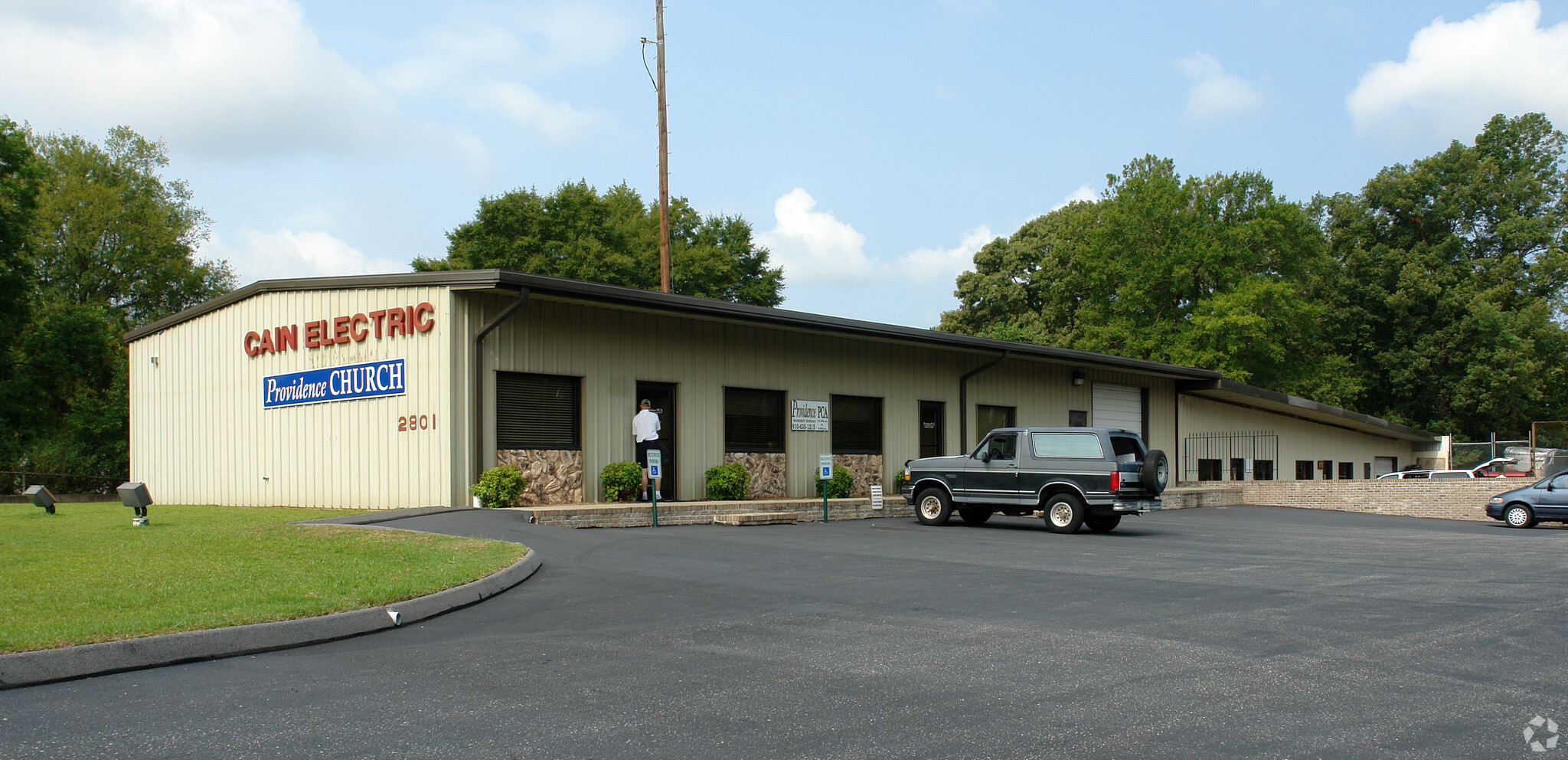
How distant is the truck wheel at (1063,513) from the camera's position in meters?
17.6

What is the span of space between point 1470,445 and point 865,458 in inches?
1390

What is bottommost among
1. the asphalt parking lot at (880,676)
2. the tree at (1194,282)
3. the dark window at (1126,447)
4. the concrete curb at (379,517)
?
the asphalt parking lot at (880,676)

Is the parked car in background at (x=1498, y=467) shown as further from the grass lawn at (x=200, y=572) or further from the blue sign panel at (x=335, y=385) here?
the grass lawn at (x=200, y=572)

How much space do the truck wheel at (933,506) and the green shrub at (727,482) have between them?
11.7ft

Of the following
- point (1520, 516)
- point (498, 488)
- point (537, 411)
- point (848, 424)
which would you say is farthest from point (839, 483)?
point (1520, 516)

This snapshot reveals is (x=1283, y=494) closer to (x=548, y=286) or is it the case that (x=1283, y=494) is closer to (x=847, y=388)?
(x=847, y=388)

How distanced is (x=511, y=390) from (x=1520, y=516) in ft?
71.5

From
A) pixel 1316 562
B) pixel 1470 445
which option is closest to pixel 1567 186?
pixel 1470 445

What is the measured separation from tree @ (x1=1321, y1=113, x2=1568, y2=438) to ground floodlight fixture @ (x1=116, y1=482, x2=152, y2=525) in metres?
60.7

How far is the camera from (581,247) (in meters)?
48.4

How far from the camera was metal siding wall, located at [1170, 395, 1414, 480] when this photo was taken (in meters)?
36.2

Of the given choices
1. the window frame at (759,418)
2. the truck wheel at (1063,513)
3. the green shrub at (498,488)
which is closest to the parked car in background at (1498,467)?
the truck wheel at (1063,513)

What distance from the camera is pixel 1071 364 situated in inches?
1209

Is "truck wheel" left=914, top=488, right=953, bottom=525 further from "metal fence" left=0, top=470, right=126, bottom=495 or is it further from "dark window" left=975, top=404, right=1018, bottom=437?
"metal fence" left=0, top=470, right=126, bottom=495
